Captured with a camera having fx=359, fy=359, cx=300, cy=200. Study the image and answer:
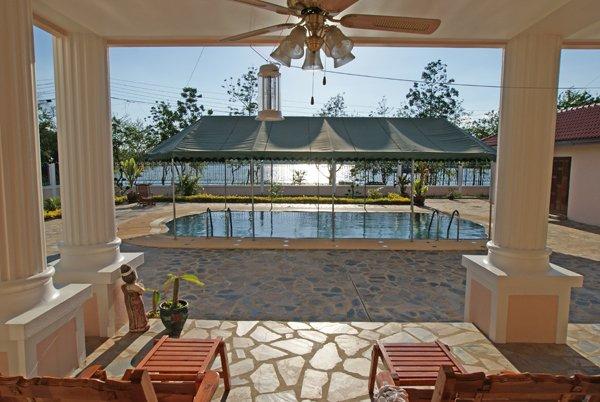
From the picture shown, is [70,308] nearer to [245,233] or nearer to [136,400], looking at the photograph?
[136,400]

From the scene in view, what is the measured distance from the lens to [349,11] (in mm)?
3566

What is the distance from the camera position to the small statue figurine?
384 centimetres

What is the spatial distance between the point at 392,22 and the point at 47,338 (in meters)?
3.35

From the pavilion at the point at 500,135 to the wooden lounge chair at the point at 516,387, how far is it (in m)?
2.16

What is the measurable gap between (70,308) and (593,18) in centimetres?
529

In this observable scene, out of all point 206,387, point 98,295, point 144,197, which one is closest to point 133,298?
point 98,295

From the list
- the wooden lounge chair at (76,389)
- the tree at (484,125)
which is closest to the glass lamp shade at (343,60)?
the wooden lounge chair at (76,389)

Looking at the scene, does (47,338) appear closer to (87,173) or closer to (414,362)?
(87,173)

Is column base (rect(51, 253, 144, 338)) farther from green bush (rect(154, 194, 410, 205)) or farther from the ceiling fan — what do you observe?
green bush (rect(154, 194, 410, 205))

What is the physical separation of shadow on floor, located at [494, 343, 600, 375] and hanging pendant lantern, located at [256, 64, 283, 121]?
3373 mm

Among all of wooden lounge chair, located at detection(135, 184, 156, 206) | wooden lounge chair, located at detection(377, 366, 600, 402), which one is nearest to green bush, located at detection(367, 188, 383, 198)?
wooden lounge chair, located at detection(135, 184, 156, 206)

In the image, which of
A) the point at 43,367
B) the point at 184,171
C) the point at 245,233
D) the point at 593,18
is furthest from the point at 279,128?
the point at 184,171

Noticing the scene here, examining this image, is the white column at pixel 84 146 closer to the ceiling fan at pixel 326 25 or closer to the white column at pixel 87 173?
the white column at pixel 87 173

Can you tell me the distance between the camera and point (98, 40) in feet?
12.9
